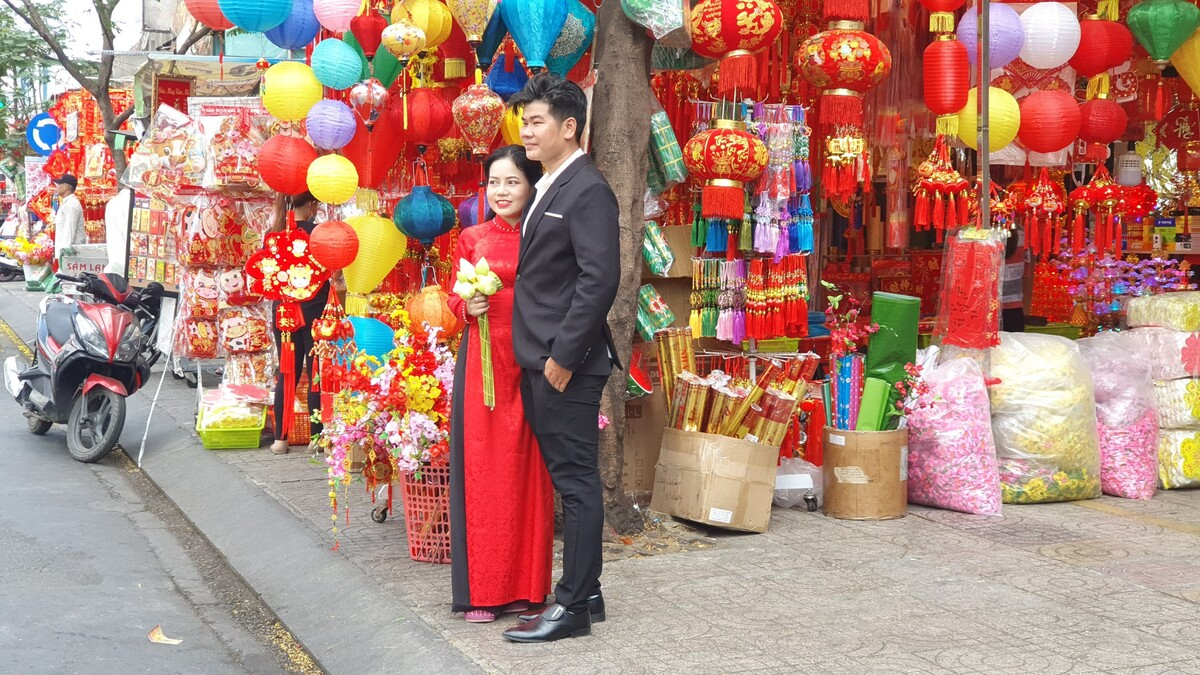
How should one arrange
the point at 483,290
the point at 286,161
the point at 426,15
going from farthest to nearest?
the point at 286,161 → the point at 426,15 → the point at 483,290

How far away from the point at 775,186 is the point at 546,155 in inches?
98.0

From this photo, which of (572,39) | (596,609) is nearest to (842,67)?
(572,39)

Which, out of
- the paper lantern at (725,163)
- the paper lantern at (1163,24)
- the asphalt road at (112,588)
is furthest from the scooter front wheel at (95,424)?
the paper lantern at (1163,24)

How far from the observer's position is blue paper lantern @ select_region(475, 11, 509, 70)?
5414 millimetres

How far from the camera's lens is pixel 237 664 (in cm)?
446

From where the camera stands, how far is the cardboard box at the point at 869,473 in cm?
577

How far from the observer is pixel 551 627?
4.09 meters

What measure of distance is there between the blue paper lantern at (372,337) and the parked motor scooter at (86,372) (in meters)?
2.43

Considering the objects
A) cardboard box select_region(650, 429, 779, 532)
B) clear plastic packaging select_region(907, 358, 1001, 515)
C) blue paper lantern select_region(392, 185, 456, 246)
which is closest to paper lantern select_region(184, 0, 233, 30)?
blue paper lantern select_region(392, 185, 456, 246)

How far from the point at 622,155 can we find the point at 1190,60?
3.42m

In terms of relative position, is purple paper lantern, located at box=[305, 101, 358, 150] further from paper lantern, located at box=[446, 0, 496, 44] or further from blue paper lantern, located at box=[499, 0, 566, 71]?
blue paper lantern, located at box=[499, 0, 566, 71]

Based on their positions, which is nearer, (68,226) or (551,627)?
(551,627)

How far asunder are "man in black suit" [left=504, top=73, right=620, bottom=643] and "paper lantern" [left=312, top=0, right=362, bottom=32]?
199cm

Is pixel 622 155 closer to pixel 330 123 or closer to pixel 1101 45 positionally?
pixel 330 123
